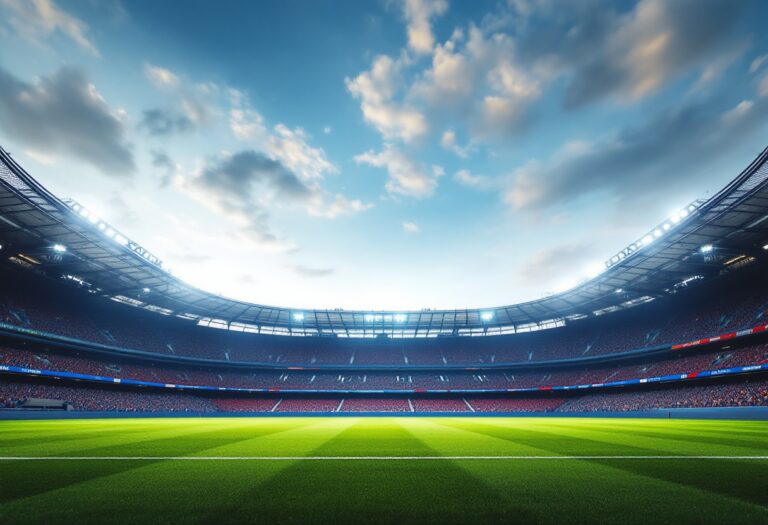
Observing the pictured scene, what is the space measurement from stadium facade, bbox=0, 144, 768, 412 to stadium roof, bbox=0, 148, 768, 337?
0.19 meters

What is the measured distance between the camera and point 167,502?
3.86 meters

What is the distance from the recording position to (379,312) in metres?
51.8

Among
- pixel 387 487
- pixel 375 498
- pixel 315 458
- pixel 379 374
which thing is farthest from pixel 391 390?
pixel 375 498

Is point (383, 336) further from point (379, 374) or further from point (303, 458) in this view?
point (303, 458)

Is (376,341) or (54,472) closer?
(54,472)

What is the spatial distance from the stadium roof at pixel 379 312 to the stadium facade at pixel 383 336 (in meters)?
0.19

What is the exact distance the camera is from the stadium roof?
23.0 metres

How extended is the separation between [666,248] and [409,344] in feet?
125

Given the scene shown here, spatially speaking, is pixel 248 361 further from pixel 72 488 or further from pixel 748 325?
pixel 748 325

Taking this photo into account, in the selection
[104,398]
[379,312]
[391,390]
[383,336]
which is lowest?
[104,398]

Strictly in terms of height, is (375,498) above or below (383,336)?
below

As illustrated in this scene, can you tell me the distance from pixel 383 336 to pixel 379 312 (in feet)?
29.3

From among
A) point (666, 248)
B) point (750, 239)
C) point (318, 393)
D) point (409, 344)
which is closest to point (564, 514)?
point (666, 248)

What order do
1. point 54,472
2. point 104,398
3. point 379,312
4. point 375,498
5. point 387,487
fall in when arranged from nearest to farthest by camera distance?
point 375,498
point 387,487
point 54,472
point 104,398
point 379,312
